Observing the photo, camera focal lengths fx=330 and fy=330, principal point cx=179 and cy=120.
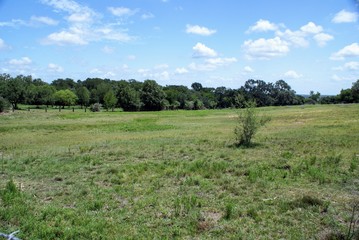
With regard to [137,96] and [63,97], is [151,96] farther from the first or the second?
[63,97]

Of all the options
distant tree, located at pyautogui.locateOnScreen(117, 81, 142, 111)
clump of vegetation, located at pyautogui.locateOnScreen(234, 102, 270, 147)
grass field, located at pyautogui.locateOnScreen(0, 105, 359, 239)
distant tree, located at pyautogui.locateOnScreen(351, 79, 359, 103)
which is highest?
distant tree, located at pyautogui.locateOnScreen(351, 79, 359, 103)

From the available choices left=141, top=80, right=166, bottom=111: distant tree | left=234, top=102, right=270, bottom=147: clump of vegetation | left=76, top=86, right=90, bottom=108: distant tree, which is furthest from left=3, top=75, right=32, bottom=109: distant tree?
left=234, top=102, right=270, bottom=147: clump of vegetation

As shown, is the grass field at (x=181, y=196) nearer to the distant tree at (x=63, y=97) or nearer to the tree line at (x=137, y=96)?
the tree line at (x=137, y=96)

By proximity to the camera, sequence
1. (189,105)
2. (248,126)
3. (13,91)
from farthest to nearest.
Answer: (189,105)
(13,91)
(248,126)

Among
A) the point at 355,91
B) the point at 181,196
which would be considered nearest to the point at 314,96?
the point at 355,91

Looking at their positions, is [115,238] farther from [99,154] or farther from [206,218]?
[99,154]

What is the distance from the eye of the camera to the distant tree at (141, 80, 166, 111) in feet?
365

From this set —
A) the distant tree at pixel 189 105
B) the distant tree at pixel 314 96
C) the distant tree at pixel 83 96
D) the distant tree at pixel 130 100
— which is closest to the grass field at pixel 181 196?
the distant tree at pixel 130 100

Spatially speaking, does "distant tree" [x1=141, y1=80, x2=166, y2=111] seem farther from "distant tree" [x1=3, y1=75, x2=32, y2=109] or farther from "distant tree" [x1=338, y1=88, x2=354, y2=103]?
"distant tree" [x1=338, y1=88, x2=354, y2=103]

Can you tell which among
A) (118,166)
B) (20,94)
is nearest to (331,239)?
(118,166)

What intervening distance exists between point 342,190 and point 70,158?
49.0 ft

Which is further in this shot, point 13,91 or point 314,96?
point 314,96

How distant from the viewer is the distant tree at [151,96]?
111 meters

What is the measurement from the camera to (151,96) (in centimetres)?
11075
